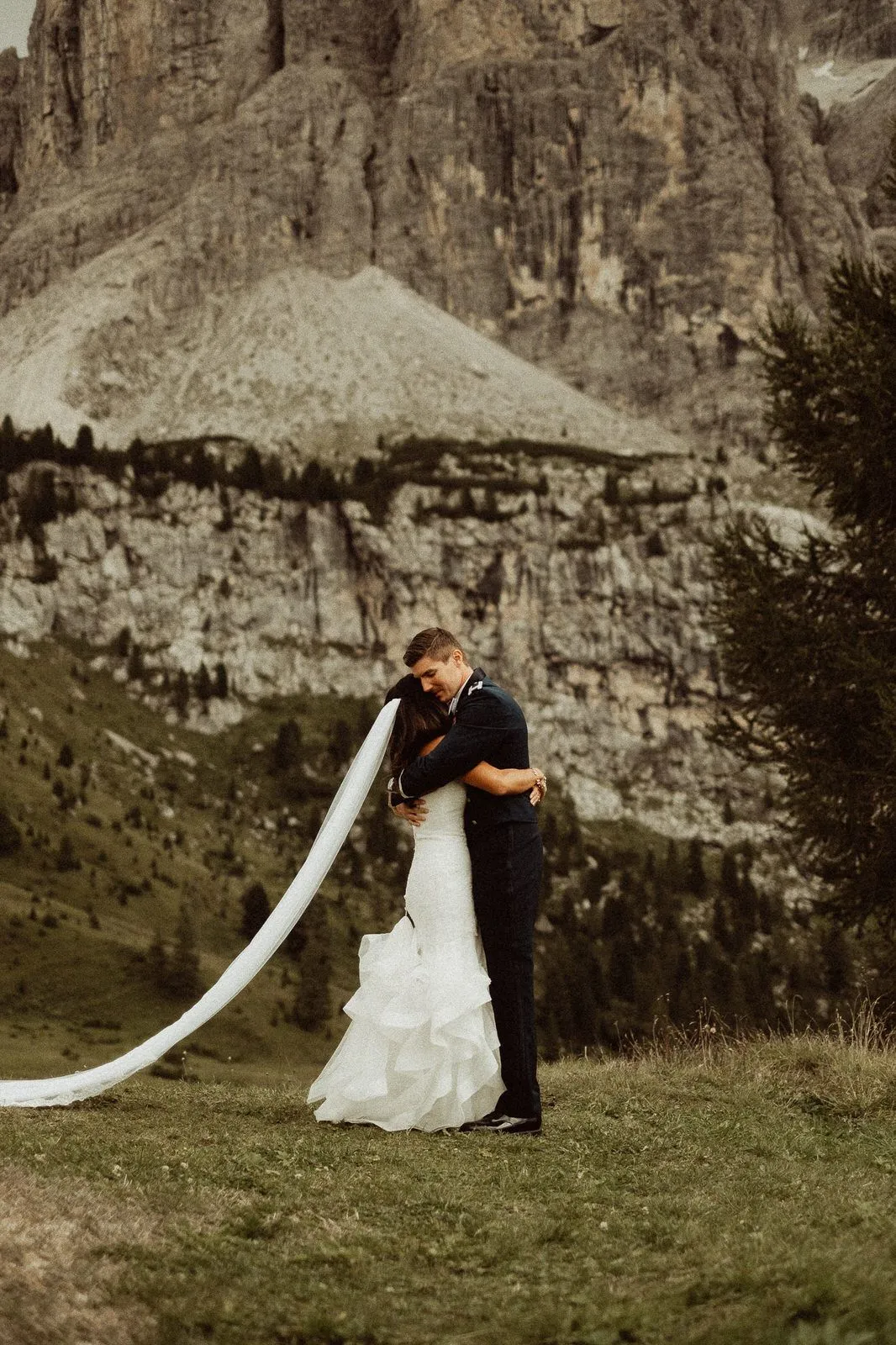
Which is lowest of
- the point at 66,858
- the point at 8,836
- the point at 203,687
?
the point at 66,858

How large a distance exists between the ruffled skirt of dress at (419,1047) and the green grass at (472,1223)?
26cm

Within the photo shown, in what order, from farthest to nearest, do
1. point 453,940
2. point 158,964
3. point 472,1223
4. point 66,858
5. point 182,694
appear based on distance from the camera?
point 182,694 → point 66,858 → point 158,964 → point 453,940 → point 472,1223

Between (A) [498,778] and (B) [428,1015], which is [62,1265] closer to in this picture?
(B) [428,1015]

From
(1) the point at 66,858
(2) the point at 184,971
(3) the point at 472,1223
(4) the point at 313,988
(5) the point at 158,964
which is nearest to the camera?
(3) the point at 472,1223

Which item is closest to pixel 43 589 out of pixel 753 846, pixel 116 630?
pixel 116 630

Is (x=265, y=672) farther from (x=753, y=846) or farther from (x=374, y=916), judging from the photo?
(x=753, y=846)

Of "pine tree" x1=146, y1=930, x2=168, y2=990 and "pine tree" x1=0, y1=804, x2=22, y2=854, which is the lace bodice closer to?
"pine tree" x1=146, y1=930, x2=168, y2=990

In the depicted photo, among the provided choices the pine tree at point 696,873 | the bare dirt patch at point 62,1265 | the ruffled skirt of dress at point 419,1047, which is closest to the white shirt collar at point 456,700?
the ruffled skirt of dress at point 419,1047

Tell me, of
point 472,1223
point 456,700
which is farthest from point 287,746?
point 472,1223

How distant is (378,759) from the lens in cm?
1104

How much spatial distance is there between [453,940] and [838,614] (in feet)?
33.7

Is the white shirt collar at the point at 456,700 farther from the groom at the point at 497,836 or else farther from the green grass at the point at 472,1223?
the green grass at the point at 472,1223

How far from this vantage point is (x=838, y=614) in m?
19.0

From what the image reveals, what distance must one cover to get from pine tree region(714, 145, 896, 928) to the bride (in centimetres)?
824
